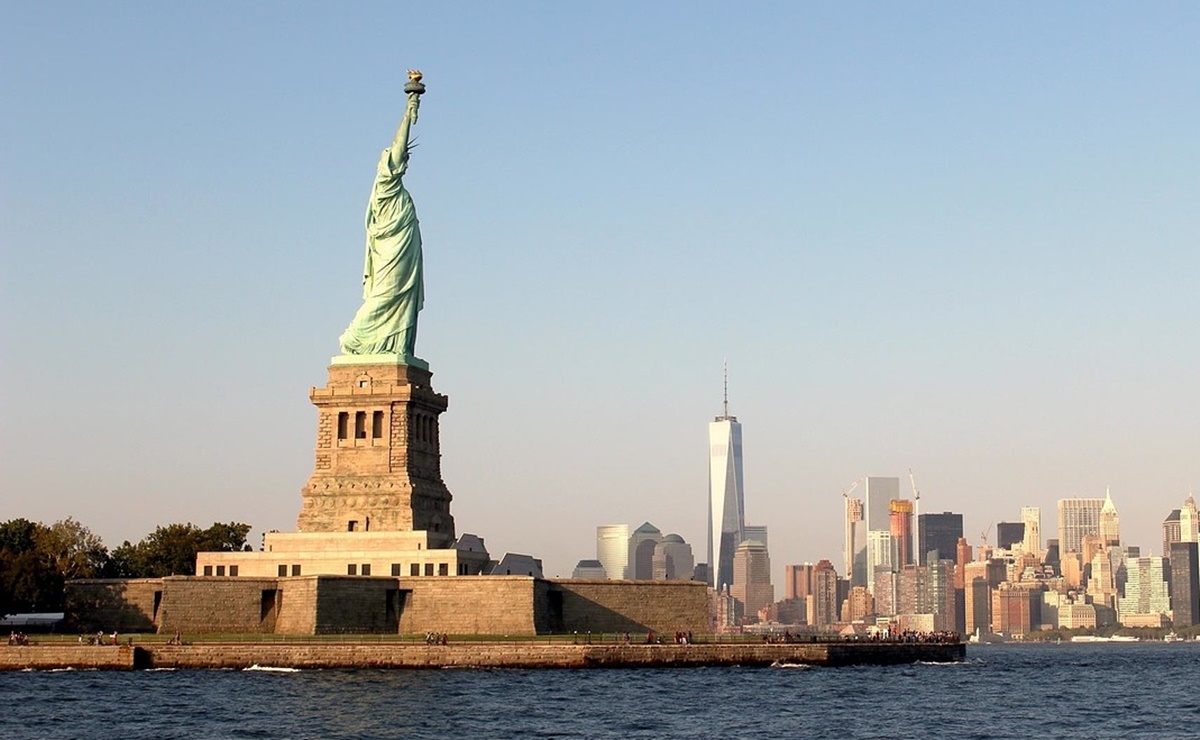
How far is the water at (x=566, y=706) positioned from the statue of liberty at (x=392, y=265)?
27.6 m

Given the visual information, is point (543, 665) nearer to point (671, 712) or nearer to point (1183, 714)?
point (671, 712)

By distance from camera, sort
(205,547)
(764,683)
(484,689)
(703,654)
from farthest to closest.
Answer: (205,547) < (703,654) < (764,683) < (484,689)

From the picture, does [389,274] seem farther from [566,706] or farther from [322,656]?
[566,706]

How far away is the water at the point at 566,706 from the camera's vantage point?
242 ft

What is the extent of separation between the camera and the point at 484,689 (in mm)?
88875

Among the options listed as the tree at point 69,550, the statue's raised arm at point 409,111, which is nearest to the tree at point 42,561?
the tree at point 69,550

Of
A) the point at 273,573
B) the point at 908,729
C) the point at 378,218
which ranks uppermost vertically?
the point at 378,218

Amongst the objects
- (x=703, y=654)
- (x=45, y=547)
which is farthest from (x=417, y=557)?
(x=45, y=547)

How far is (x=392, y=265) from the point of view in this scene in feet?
393

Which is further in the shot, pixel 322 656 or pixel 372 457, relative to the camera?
pixel 372 457

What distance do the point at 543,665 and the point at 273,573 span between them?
19.6m

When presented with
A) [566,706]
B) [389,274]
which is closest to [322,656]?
[566,706]

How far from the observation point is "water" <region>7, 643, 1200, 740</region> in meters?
73.7

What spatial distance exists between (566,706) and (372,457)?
36.2m
